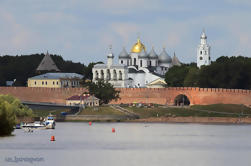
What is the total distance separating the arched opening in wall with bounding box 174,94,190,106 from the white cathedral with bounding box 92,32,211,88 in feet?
36.1

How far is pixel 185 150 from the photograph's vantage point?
70625mm

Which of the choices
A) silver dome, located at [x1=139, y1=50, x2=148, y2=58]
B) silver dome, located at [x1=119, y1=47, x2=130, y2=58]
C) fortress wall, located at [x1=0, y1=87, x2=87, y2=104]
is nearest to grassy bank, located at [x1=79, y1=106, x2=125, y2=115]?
fortress wall, located at [x1=0, y1=87, x2=87, y2=104]

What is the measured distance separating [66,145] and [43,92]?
59265 mm

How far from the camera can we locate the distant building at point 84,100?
119m

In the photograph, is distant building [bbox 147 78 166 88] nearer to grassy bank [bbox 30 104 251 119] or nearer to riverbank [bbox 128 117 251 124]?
grassy bank [bbox 30 104 251 119]

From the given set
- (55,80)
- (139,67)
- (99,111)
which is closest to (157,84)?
(139,67)

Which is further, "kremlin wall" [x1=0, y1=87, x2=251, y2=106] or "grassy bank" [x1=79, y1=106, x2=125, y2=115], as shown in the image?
"kremlin wall" [x1=0, y1=87, x2=251, y2=106]

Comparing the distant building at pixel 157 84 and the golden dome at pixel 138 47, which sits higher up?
the golden dome at pixel 138 47

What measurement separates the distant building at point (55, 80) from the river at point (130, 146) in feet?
151

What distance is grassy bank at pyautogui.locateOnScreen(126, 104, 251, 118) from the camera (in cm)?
10962

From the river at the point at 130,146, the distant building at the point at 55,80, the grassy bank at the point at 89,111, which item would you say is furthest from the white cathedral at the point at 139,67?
the river at the point at 130,146

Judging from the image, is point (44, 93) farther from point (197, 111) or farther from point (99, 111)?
point (197, 111)

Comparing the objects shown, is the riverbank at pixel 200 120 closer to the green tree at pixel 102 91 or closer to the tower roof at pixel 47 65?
the green tree at pixel 102 91

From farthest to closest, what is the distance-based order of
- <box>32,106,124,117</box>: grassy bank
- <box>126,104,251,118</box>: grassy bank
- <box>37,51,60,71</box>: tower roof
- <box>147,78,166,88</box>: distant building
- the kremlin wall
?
<box>37,51,60,71</box>: tower roof < <box>147,78,166,88</box>: distant building < the kremlin wall < <box>32,106,124,117</box>: grassy bank < <box>126,104,251,118</box>: grassy bank
